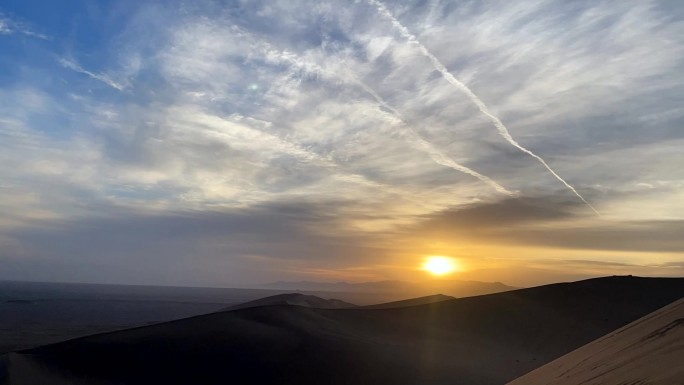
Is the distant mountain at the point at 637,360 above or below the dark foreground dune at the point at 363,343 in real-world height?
above

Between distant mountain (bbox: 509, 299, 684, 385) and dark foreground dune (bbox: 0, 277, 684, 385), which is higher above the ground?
distant mountain (bbox: 509, 299, 684, 385)

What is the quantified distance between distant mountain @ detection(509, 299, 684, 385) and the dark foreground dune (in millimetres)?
11303

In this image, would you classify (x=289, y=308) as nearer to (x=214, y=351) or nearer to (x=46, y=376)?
(x=214, y=351)

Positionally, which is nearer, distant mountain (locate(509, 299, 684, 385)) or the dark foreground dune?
distant mountain (locate(509, 299, 684, 385))

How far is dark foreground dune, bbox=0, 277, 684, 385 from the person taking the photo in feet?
63.2

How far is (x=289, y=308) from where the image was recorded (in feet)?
107

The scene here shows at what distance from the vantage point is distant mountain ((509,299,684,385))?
442cm

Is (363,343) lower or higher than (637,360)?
lower

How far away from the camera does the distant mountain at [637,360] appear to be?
4422 mm

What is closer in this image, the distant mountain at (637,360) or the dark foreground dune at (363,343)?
the distant mountain at (637,360)

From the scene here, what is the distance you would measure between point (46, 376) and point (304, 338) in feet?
35.5

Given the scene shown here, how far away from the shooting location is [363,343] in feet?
79.7

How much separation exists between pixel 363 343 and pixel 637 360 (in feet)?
64.1

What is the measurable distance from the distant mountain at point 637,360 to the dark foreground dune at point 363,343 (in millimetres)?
11303
